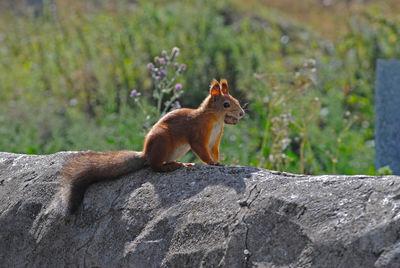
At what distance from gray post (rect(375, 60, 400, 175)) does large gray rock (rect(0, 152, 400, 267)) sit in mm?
2211

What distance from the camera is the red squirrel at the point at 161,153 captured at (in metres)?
2.85

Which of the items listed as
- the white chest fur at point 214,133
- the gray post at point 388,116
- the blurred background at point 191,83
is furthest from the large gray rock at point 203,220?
the gray post at point 388,116

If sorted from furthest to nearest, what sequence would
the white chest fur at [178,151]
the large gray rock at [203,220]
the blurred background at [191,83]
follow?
1. the blurred background at [191,83]
2. the white chest fur at [178,151]
3. the large gray rock at [203,220]

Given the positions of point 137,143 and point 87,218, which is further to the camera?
point 137,143

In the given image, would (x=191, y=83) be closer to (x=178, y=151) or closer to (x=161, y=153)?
(x=178, y=151)

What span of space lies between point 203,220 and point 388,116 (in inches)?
104

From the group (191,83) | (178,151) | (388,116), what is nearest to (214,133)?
(178,151)

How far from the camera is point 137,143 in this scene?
15.6ft

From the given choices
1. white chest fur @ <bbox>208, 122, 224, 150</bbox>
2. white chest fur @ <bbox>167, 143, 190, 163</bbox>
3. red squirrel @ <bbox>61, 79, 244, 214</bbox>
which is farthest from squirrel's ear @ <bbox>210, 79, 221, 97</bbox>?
white chest fur @ <bbox>167, 143, 190, 163</bbox>

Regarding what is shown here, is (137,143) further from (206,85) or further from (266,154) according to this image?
(206,85)

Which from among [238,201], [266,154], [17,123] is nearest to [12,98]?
[17,123]

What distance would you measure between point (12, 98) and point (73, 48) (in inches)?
46.1

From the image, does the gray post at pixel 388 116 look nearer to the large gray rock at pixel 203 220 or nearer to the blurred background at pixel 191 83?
the blurred background at pixel 191 83

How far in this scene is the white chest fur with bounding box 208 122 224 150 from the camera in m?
3.05
